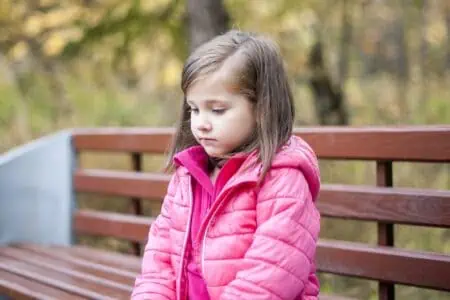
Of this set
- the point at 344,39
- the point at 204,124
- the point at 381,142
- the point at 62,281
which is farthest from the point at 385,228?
the point at 344,39

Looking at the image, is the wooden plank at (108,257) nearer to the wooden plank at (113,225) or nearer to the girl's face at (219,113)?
the wooden plank at (113,225)

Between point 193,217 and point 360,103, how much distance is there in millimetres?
6950

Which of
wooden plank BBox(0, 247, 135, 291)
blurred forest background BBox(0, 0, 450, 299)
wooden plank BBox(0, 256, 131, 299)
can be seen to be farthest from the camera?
blurred forest background BBox(0, 0, 450, 299)

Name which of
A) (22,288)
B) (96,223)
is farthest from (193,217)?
(96,223)

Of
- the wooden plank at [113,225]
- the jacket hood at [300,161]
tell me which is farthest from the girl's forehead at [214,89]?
the wooden plank at [113,225]

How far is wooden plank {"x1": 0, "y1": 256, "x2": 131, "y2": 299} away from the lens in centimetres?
340

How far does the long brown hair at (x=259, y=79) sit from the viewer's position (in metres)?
2.45

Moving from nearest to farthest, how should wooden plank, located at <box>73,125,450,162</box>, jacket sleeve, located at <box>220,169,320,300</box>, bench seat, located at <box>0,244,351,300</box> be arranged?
jacket sleeve, located at <box>220,169,320,300</box>, wooden plank, located at <box>73,125,450,162</box>, bench seat, located at <box>0,244,351,300</box>

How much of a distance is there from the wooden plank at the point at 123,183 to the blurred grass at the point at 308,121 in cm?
80

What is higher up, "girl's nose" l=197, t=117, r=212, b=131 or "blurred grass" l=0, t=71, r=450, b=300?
"girl's nose" l=197, t=117, r=212, b=131

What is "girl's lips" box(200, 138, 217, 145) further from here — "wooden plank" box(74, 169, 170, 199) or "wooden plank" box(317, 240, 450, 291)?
"wooden plank" box(74, 169, 170, 199)

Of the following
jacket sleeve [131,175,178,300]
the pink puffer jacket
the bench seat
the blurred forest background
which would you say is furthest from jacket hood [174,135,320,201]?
the blurred forest background

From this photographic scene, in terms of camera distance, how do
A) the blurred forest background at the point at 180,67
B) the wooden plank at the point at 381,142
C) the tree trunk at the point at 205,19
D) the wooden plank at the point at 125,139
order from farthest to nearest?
the tree trunk at the point at 205,19
the blurred forest background at the point at 180,67
the wooden plank at the point at 125,139
the wooden plank at the point at 381,142

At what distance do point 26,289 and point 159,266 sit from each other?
1145 mm
